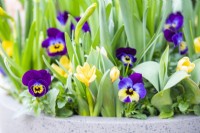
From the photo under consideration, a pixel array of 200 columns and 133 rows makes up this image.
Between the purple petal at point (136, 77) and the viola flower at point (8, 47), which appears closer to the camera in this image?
the purple petal at point (136, 77)

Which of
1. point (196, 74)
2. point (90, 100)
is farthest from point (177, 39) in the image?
point (90, 100)

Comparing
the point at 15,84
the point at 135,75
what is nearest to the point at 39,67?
the point at 15,84

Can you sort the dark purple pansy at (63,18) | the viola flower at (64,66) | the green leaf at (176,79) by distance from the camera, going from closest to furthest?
the green leaf at (176,79), the viola flower at (64,66), the dark purple pansy at (63,18)

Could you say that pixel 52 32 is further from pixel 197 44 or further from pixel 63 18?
pixel 197 44

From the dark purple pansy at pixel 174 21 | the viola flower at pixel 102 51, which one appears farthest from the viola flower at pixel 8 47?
the dark purple pansy at pixel 174 21

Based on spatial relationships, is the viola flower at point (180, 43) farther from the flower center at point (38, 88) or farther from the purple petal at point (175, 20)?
the flower center at point (38, 88)

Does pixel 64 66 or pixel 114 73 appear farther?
pixel 64 66

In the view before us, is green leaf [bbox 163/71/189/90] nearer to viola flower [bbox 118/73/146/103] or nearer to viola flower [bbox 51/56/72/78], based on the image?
viola flower [bbox 118/73/146/103]
